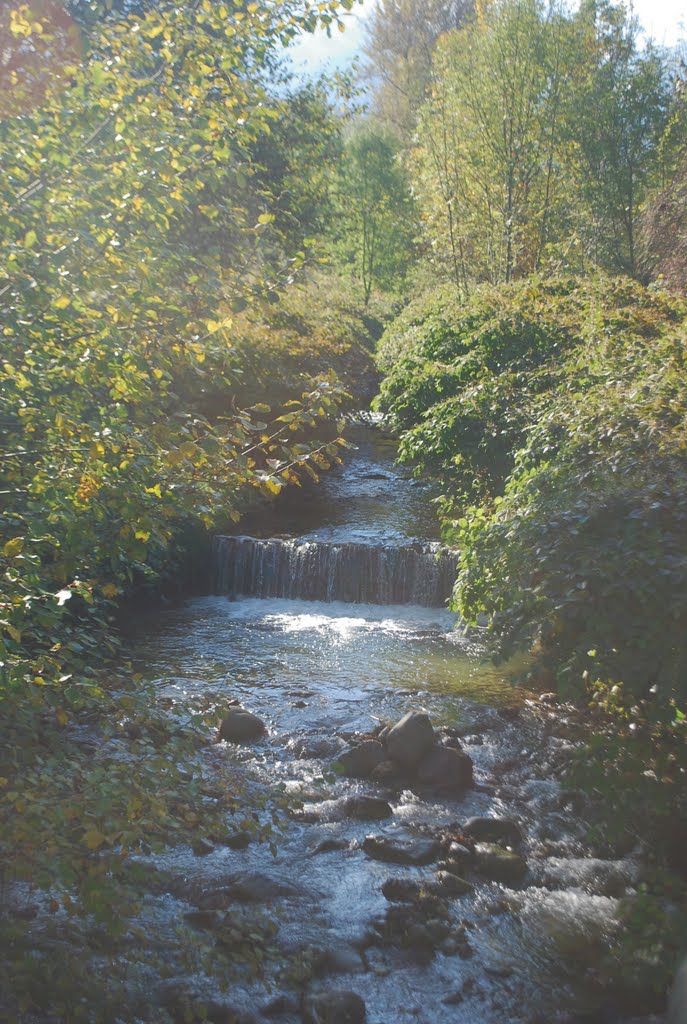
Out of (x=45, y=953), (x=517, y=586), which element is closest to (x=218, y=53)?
Answer: (x=517, y=586)

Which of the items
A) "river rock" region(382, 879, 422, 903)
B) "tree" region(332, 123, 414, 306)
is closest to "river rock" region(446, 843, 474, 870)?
"river rock" region(382, 879, 422, 903)

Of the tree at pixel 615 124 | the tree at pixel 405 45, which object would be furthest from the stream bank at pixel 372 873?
the tree at pixel 405 45

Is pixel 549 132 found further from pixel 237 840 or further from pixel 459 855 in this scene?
pixel 237 840

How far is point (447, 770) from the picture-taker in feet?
24.7

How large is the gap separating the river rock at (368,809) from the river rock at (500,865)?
897 mm

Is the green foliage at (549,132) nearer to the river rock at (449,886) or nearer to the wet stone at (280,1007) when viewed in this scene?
the river rock at (449,886)

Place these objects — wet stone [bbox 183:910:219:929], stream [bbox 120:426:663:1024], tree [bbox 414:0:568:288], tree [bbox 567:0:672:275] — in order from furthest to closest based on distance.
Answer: tree [bbox 567:0:672:275], tree [bbox 414:0:568:288], wet stone [bbox 183:910:219:929], stream [bbox 120:426:663:1024]

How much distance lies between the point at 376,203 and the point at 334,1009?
4622 cm

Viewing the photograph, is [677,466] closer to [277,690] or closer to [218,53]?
[218,53]

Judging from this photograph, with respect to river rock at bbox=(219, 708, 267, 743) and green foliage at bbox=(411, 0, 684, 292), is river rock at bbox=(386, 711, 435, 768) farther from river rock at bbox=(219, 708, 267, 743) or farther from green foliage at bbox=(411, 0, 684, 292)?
green foliage at bbox=(411, 0, 684, 292)

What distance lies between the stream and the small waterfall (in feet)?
1.01

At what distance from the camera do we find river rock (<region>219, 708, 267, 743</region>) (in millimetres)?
8234

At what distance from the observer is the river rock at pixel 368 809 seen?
7.01 meters

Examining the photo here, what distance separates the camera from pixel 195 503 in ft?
14.8
